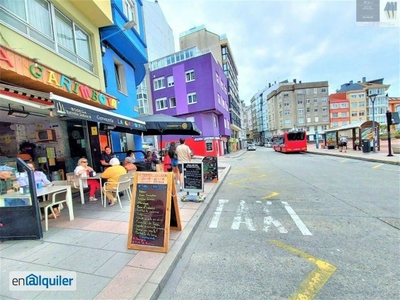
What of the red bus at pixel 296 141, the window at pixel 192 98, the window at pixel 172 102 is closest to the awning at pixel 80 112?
the window at pixel 192 98

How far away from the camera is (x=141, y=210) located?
11.0ft

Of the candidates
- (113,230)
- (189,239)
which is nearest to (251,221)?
(189,239)

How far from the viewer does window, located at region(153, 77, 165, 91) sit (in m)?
30.6

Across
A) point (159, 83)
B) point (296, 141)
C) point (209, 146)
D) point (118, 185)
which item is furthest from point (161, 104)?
point (118, 185)

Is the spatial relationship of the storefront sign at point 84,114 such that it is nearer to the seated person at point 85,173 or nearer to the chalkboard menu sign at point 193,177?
the seated person at point 85,173

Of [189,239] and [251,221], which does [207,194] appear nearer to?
[251,221]

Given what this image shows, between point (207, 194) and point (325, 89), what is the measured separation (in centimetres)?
6821

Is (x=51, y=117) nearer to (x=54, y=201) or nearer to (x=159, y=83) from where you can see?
(x=54, y=201)

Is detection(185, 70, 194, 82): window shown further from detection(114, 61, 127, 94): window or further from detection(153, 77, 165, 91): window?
detection(114, 61, 127, 94): window

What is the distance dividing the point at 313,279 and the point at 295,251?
684 millimetres

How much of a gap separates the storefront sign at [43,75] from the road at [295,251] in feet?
15.7

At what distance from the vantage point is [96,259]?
9.82ft

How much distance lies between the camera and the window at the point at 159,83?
100ft

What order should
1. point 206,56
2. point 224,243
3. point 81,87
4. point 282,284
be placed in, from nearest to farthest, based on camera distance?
1. point 282,284
2. point 224,243
3. point 81,87
4. point 206,56
